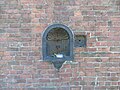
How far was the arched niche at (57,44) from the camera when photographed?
14.5 feet

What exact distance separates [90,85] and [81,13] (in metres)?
1.13

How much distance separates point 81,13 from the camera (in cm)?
443

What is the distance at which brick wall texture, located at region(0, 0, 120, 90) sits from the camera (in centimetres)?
441

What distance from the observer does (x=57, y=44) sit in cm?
456

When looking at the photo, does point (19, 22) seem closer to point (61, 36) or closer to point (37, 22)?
point (37, 22)

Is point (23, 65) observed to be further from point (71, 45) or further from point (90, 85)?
point (90, 85)

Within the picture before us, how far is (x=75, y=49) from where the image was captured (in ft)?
14.7

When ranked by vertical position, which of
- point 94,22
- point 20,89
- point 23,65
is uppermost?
point 94,22

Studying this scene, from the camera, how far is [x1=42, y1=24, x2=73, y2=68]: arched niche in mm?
4426

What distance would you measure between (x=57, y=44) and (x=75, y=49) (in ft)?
1.00

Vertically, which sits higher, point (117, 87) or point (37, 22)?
point (37, 22)

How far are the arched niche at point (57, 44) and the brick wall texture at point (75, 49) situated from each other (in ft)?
0.22

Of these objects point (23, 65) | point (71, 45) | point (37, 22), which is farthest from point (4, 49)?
point (71, 45)

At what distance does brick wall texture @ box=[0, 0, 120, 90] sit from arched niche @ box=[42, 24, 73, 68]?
0.07 m
